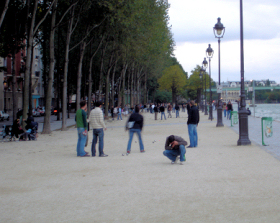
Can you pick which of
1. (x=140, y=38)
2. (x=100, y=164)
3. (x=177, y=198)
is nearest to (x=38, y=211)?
(x=177, y=198)

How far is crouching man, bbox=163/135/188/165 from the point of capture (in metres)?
10.9

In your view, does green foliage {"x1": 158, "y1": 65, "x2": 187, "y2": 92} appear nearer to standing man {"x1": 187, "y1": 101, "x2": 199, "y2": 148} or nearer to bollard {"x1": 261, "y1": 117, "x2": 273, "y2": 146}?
standing man {"x1": 187, "y1": 101, "x2": 199, "y2": 148}

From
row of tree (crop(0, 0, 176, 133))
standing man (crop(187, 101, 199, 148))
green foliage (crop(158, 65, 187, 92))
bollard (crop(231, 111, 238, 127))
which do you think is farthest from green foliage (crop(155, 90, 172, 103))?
standing man (crop(187, 101, 199, 148))

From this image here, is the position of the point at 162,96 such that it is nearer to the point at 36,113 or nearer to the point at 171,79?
the point at 171,79

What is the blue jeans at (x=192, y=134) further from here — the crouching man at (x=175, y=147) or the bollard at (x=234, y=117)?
the bollard at (x=234, y=117)

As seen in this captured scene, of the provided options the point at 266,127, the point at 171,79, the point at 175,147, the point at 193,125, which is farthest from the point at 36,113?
the point at 175,147

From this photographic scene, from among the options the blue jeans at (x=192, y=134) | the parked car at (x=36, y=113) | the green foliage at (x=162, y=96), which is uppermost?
the green foliage at (x=162, y=96)

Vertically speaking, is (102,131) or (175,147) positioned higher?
(102,131)

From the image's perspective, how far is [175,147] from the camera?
10.9m

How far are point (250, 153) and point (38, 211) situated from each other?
8.57 metres

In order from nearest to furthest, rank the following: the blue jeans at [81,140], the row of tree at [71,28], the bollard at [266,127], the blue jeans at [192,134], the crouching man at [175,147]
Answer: the crouching man at [175,147], the blue jeans at [81,140], the bollard at [266,127], the blue jeans at [192,134], the row of tree at [71,28]

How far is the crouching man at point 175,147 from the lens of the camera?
10.9 m

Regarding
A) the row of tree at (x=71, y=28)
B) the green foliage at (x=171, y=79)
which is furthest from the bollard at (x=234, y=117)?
the green foliage at (x=171, y=79)

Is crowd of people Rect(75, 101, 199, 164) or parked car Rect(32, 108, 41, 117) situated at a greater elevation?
crowd of people Rect(75, 101, 199, 164)
